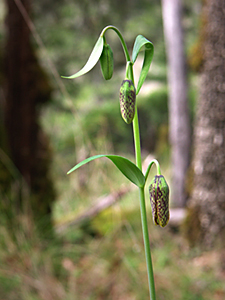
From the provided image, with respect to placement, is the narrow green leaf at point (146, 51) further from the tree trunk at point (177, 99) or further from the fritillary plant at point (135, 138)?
the tree trunk at point (177, 99)

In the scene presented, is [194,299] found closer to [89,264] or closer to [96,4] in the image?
[89,264]

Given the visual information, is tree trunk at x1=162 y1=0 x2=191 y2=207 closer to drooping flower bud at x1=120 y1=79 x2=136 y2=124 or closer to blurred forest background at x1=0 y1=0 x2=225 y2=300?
blurred forest background at x1=0 y1=0 x2=225 y2=300

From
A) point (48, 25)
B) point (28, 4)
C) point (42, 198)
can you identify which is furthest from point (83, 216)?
point (48, 25)

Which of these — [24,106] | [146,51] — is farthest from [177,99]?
[146,51]

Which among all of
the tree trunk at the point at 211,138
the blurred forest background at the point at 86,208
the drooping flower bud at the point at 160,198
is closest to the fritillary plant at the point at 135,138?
the drooping flower bud at the point at 160,198

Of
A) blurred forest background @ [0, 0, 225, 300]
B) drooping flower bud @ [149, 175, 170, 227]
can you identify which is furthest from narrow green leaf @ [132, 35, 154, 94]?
blurred forest background @ [0, 0, 225, 300]
